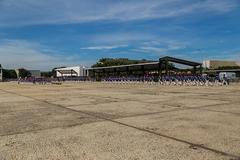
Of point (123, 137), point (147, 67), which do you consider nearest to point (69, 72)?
point (147, 67)

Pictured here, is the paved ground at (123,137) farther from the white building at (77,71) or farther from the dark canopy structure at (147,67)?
the white building at (77,71)

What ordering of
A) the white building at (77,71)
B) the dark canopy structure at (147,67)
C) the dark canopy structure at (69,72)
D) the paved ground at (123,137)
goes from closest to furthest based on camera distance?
the paved ground at (123,137) < the dark canopy structure at (147,67) < the white building at (77,71) < the dark canopy structure at (69,72)

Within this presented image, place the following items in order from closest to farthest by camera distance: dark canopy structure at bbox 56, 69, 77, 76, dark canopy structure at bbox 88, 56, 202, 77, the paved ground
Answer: the paved ground
dark canopy structure at bbox 88, 56, 202, 77
dark canopy structure at bbox 56, 69, 77, 76

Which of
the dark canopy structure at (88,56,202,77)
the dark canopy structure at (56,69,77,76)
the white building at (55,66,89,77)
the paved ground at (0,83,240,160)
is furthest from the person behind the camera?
the dark canopy structure at (56,69,77,76)

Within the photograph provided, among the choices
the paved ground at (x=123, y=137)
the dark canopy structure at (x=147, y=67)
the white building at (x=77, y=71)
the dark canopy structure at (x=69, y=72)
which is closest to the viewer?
the paved ground at (x=123, y=137)

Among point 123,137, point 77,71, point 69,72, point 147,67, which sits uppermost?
point 77,71

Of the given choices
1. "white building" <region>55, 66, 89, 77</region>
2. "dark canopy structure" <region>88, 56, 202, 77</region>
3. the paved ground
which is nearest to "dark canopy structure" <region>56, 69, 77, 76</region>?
"white building" <region>55, 66, 89, 77</region>

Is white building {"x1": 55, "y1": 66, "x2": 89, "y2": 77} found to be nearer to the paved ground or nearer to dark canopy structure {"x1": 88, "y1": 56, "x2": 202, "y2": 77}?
dark canopy structure {"x1": 88, "y1": 56, "x2": 202, "y2": 77}

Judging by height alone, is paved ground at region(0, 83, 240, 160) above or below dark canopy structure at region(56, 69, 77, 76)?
below

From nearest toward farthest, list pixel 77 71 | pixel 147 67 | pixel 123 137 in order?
pixel 123 137 → pixel 147 67 → pixel 77 71

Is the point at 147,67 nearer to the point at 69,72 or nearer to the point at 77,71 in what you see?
→ the point at 77,71

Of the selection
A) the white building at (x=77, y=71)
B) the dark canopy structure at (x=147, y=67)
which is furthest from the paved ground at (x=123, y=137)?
the white building at (x=77, y=71)

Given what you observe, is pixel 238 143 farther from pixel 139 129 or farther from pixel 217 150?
pixel 139 129

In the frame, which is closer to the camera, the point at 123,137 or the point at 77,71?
the point at 123,137
